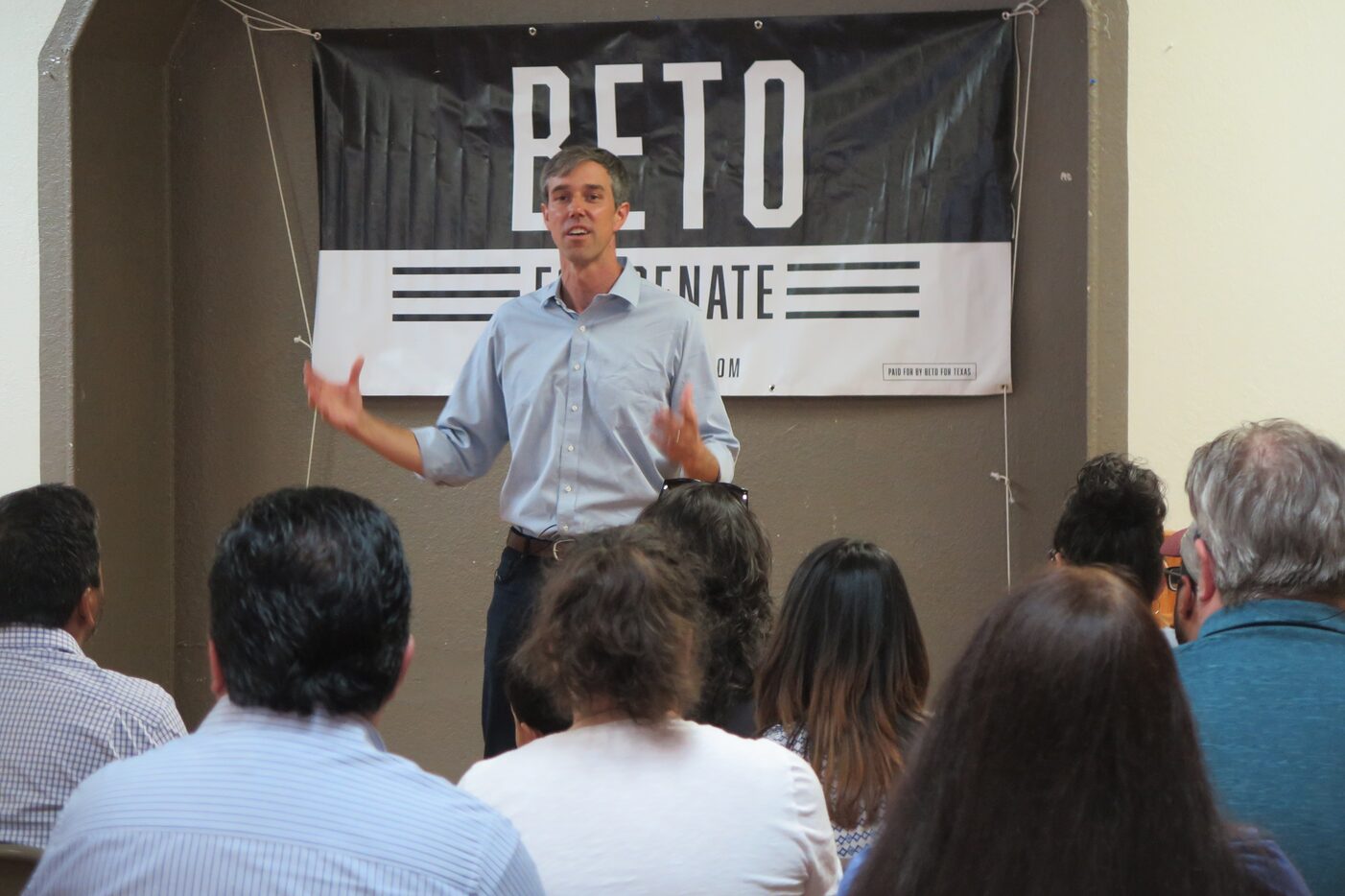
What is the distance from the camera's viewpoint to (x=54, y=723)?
192cm

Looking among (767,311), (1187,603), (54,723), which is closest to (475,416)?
(767,311)

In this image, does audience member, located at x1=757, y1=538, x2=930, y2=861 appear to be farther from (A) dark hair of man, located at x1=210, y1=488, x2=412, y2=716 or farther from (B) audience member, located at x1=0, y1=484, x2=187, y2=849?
(B) audience member, located at x1=0, y1=484, x2=187, y2=849

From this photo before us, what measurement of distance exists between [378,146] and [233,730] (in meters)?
3.26

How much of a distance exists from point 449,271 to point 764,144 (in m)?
1.02

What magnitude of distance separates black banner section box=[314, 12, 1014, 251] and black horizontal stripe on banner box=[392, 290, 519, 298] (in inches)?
5.4

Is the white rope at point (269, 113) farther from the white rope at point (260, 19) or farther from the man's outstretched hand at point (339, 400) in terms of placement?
the man's outstretched hand at point (339, 400)

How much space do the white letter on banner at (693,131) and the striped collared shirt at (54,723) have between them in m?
2.44

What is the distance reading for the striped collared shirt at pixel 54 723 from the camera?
1.88 metres

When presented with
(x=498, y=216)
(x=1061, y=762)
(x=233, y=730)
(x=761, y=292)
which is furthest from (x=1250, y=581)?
(x=498, y=216)

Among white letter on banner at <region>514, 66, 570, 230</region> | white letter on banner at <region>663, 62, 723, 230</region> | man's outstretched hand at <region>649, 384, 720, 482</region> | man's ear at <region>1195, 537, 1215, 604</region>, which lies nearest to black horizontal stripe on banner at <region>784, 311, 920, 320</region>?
white letter on banner at <region>663, 62, 723, 230</region>

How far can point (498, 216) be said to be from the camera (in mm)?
4109

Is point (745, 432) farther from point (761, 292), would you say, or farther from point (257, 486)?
point (257, 486)

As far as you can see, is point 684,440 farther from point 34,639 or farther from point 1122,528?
point 34,639

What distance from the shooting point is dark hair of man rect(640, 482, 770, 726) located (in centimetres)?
218
